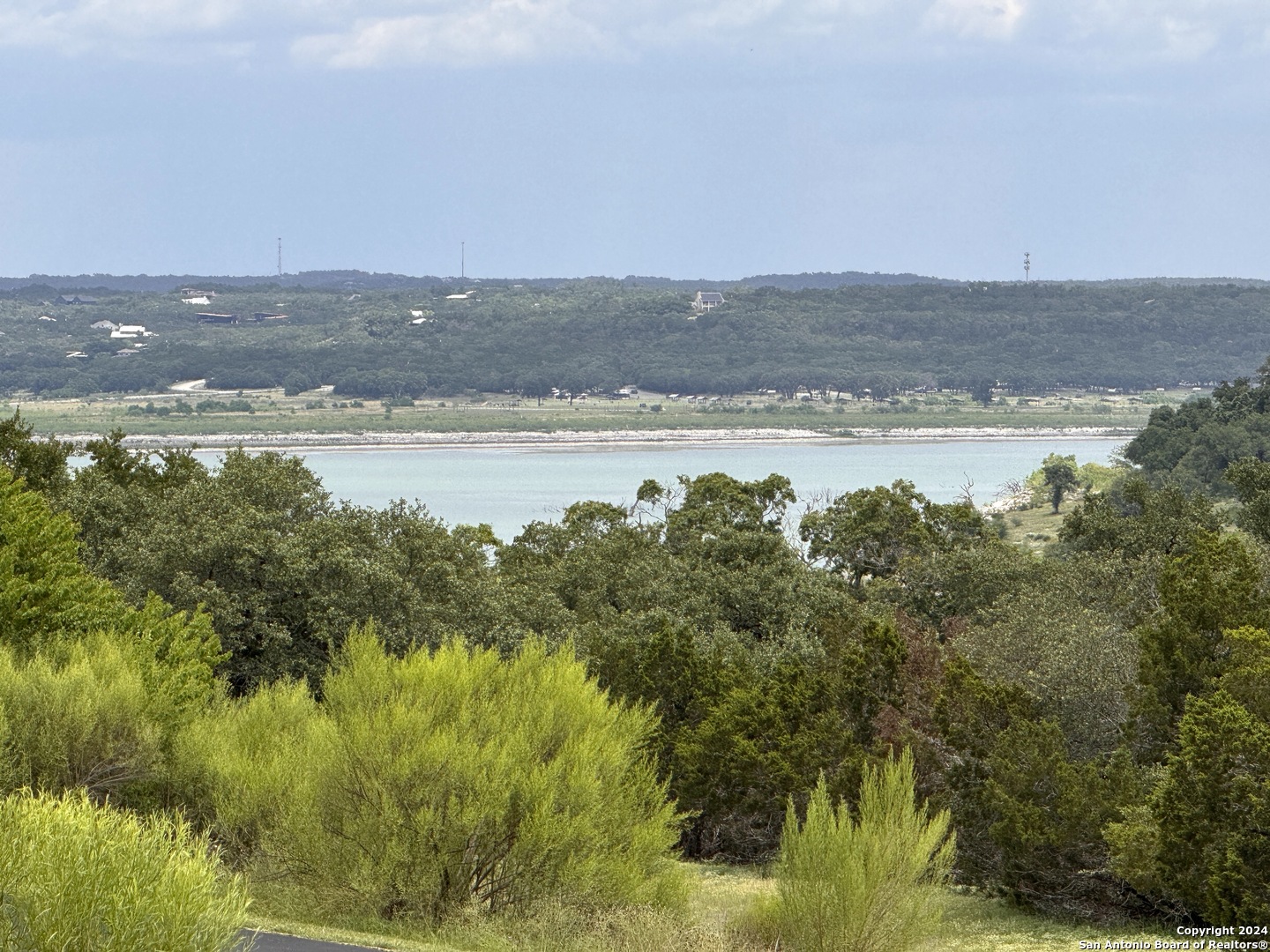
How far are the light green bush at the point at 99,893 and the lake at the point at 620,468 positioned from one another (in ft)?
214

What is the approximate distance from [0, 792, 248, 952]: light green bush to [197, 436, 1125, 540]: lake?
214ft

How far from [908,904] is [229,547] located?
17335 millimetres

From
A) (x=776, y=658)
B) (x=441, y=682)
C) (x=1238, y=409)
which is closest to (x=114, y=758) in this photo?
(x=441, y=682)

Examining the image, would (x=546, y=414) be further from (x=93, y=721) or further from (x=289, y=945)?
(x=289, y=945)

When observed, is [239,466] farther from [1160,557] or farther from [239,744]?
[1160,557]

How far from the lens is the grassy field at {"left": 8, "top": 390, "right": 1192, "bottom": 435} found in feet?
447

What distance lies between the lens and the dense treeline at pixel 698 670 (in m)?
15.7

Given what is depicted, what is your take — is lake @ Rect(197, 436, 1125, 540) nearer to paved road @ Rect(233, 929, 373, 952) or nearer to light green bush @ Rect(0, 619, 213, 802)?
light green bush @ Rect(0, 619, 213, 802)

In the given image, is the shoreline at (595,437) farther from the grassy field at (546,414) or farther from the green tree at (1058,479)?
the green tree at (1058,479)

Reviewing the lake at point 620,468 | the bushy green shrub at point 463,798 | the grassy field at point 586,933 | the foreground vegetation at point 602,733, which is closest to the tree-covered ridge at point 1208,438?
the lake at point 620,468

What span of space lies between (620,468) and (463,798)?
98966mm

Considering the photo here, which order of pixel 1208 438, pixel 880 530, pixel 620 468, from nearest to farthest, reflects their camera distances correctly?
pixel 880 530 < pixel 1208 438 < pixel 620 468

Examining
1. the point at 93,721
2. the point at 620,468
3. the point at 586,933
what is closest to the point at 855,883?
the point at 586,933

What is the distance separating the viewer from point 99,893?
897cm
